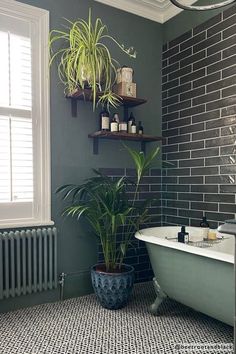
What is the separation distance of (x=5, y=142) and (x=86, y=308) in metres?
1.49

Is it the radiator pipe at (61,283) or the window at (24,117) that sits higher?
the window at (24,117)

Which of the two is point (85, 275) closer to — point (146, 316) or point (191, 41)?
point (146, 316)

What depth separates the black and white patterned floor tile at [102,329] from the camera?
1.84m

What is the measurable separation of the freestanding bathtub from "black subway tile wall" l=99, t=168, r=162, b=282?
636mm

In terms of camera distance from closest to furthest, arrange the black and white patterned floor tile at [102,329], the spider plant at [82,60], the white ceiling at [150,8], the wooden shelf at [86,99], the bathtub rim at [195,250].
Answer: the bathtub rim at [195,250] → the black and white patterned floor tile at [102,329] → the spider plant at [82,60] → the wooden shelf at [86,99] → the white ceiling at [150,8]

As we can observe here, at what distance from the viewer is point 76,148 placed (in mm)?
2666

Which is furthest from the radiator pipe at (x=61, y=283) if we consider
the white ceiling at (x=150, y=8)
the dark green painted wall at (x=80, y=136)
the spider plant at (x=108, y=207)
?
the white ceiling at (x=150, y=8)

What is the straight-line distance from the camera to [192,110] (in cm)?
282

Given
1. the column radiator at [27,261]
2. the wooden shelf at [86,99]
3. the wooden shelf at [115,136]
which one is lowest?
the column radiator at [27,261]

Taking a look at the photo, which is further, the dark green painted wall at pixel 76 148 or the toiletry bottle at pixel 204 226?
the dark green painted wall at pixel 76 148

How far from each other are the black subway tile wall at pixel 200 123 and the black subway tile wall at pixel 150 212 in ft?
0.30

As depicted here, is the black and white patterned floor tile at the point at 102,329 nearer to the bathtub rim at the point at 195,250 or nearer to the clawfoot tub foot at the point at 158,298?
the clawfoot tub foot at the point at 158,298

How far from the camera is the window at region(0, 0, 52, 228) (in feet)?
7.77

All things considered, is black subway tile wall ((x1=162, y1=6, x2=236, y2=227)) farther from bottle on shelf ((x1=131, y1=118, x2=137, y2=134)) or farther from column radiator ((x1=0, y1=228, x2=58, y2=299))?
column radiator ((x1=0, y1=228, x2=58, y2=299))
